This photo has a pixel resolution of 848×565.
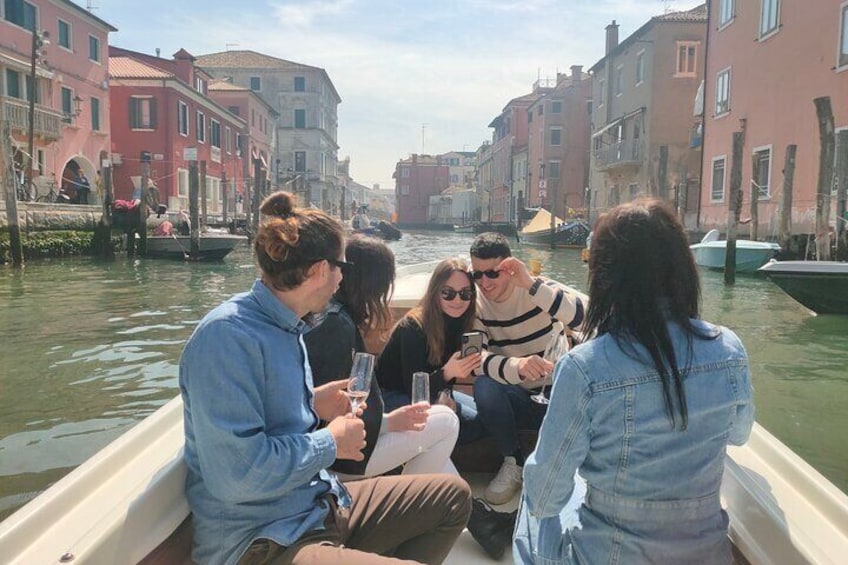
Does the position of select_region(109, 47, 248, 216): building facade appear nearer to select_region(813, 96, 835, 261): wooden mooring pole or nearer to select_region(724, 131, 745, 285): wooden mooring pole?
select_region(724, 131, 745, 285): wooden mooring pole

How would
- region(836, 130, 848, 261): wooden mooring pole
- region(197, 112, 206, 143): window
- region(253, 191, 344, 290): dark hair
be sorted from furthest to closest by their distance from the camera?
region(197, 112, 206, 143): window, region(836, 130, 848, 261): wooden mooring pole, region(253, 191, 344, 290): dark hair

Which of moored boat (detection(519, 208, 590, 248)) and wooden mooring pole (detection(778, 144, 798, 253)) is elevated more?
wooden mooring pole (detection(778, 144, 798, 253))

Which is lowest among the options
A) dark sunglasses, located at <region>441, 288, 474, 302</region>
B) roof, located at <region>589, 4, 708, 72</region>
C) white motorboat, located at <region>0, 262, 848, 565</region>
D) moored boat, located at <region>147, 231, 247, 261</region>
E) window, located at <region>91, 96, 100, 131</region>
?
moored boat, located at <region>147, 231, 247, 261</region>

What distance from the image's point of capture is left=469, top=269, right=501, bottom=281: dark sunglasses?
3.14 metres

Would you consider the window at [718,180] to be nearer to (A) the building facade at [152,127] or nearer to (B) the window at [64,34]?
(A) the building facade at [152,127]

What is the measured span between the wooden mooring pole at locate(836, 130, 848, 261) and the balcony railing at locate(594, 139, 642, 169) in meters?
16.6

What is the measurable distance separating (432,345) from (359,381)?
3.54 feet

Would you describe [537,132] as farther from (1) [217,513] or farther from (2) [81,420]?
(1) [217,513]

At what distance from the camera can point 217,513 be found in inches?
63.2

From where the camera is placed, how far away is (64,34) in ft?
77.6

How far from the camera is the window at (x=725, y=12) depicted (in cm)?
2092

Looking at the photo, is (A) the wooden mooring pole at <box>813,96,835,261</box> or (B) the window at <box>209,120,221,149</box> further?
(B) the window at <box>209,120,221,149</box>

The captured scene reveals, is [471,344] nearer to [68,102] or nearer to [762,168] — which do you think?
[762,168]

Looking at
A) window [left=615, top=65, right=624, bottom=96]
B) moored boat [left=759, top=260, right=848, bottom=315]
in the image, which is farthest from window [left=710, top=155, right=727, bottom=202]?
moored boat [left=759, top=260, right=848, bottom=315]
